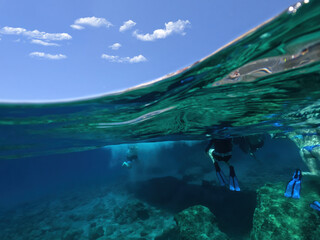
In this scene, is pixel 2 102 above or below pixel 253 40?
below

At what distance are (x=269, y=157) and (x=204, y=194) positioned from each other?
1391 inches

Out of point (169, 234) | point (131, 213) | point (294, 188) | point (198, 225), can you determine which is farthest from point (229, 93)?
point (131, 213)

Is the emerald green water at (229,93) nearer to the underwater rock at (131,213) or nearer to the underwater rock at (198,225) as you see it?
the underwater rock at (198,225)

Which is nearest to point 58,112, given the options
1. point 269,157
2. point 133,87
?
point 133,87

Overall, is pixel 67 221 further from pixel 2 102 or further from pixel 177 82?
pixel 177 82

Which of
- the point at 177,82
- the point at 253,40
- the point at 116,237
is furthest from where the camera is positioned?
the point at 116,237

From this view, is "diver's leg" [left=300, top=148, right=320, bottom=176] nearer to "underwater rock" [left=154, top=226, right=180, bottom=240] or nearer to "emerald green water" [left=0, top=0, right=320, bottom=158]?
"emerald green water" [left=0, top=0, right=320, bottom=158]

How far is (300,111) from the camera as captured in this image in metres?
11.4

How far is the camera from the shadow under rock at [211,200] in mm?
11836

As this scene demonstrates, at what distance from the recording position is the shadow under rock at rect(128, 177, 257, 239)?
11.8 m

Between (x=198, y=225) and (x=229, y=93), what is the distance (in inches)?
291

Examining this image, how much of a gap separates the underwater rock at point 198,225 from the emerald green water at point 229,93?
5874 mm

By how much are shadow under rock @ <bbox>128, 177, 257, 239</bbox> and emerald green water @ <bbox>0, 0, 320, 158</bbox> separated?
6484 mm

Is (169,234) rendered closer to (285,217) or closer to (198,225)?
(198,225)
